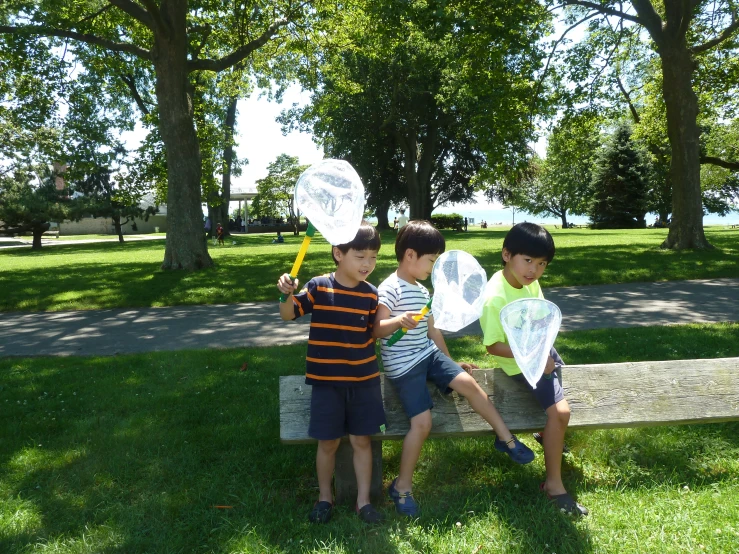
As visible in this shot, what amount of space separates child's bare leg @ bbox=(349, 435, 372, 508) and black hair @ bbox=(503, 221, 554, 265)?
4.52 feet

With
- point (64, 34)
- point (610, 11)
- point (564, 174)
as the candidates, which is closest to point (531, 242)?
point (64, 34)

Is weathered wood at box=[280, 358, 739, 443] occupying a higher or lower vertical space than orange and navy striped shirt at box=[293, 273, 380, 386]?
lower

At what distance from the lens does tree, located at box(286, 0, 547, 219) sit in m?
14.7

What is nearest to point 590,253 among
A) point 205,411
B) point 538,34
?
point 538,34

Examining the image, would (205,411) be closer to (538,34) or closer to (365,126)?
(538,34)

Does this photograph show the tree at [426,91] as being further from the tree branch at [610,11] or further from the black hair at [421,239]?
the black hair at [421,239]

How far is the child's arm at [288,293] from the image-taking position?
3234mm

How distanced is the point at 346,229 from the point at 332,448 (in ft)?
4.24

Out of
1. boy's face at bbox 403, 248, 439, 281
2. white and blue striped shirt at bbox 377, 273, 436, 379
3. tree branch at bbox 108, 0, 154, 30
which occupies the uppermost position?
tree branch at bbox 108, 0, 154, 30

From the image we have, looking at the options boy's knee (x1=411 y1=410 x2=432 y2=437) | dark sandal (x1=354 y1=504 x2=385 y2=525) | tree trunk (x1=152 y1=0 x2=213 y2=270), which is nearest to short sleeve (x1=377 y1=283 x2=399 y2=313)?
boy's knee (x1=411 y1=410 x2=432 y2=437)

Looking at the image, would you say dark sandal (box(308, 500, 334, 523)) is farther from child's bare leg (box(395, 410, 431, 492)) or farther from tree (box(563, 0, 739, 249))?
tree (box(563, 0, 739, 249))

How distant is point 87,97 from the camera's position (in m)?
17.0

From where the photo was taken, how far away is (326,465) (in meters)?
3.48

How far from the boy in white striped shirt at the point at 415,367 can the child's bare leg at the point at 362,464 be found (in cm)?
18
